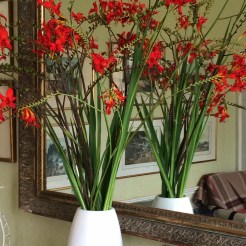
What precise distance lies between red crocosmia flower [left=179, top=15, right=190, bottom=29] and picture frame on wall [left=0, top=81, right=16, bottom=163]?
63 cm

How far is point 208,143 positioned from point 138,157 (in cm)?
19

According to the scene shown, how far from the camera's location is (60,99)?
4.13 ft

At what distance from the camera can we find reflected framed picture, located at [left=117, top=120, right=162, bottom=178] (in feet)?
4.05

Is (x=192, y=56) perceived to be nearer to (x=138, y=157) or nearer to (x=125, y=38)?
(x=125, y=38)

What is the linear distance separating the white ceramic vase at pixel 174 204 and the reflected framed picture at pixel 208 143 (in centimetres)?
11

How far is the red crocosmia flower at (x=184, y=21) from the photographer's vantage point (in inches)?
46.2

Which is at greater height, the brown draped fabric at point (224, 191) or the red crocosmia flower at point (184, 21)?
the red crocosmia flower at point (184, 21)

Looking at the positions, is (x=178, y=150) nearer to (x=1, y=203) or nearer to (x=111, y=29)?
(x=111, y=29)

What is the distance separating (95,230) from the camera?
3.71 ft

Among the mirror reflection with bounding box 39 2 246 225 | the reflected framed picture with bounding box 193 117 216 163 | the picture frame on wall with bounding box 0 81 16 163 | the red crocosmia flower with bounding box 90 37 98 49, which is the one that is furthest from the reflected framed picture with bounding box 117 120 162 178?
the picture frame on wall with bounding box 0 81 16 163

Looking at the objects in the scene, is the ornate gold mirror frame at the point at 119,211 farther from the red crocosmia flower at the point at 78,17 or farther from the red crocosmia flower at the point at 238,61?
the red crocosmia flower at the point at 238,61

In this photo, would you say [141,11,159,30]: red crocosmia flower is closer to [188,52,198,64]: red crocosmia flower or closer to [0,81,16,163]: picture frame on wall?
[188,52,198,64]: red crocosmia flower

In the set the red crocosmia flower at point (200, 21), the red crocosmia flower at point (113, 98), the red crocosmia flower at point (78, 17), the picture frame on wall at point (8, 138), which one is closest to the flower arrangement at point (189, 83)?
Answer: the red crocosmia flower at point (200, 21)

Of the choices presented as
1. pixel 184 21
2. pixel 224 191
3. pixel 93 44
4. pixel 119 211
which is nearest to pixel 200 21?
pixel 184 21
